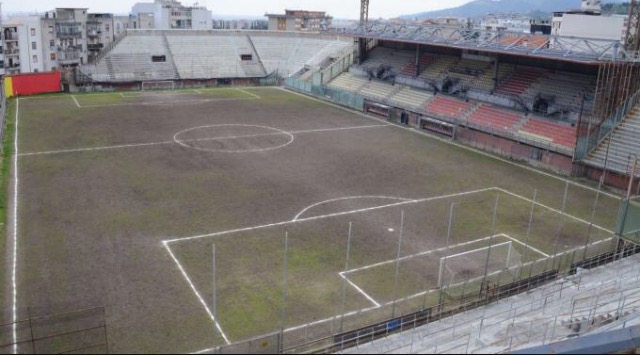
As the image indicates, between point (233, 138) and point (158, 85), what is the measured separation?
27084 mm

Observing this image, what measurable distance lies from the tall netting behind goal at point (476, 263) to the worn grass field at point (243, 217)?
38cm

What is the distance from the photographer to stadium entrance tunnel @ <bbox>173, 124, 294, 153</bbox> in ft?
122

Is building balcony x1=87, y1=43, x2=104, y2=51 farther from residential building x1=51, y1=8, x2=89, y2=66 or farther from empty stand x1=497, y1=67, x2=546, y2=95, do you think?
empty stand x1=497, y1=67, x2=546, y2=95

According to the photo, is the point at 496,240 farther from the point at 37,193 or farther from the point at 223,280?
the point at 37,193

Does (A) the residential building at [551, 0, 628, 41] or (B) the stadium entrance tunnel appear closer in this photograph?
(B) the stadium entrance tunnel

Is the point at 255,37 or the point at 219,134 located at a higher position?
the point at 255,37

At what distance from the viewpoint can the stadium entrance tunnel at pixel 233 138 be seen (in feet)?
122

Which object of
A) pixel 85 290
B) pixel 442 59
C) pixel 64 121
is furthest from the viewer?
pixel 442 59

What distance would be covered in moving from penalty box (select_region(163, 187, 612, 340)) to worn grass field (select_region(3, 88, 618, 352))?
0.08m

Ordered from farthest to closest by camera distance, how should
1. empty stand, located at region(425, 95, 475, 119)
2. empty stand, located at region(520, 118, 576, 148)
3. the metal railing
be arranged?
empty stand, located at region(425, 95, 475, 119)
empty stand, located at region(520, 118, 576, 148)
the metal railing

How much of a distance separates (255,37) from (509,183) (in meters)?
51.6

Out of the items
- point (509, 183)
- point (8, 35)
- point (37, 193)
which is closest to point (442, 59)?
point (509, 183)

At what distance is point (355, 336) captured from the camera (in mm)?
15445

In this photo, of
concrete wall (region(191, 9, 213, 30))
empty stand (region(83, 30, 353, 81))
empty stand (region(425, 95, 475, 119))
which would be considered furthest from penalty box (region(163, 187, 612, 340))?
concrete wall (region(191, 9, 213, 30))
